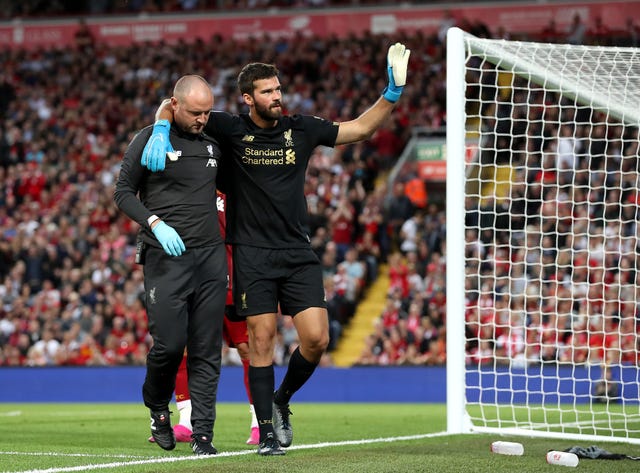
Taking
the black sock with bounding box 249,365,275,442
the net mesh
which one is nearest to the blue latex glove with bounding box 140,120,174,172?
the black sock with bounding box 249,365,275,442

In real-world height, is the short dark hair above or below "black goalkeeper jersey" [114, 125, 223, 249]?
above

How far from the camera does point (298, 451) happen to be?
286 inches

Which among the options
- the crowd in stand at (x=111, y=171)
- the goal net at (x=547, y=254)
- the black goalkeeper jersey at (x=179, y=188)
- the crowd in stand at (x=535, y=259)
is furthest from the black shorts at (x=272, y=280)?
the crowd in stand at (x=111, y=171)

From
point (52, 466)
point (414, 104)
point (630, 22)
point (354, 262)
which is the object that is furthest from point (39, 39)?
point (52, 466)

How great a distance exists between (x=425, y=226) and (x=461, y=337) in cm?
1148

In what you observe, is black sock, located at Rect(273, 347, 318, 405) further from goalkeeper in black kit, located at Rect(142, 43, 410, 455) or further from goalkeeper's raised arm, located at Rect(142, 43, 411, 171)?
goalkeeper's raised arm, located at Rect(142, 43, 411, 171)

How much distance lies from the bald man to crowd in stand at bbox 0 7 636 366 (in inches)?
429

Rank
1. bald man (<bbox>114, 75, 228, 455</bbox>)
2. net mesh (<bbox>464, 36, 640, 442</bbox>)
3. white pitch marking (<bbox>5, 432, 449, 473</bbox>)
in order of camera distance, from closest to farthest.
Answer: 1. white pitch marking (<bbox>5, 432, 449, 473</bbox>)
2. bald man (<bbox>114, 75, 228, 455</bbox>)
3. net mesh (<bbox>464, 36, 640, 442</bbox>)

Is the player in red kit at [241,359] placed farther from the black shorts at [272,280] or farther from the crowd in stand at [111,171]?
the crowd in stand at [111,171]

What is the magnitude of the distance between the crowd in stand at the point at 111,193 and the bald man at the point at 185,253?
429 inches

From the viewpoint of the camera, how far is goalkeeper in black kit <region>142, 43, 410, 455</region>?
23.4 ft

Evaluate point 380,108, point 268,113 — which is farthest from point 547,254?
point 268,113

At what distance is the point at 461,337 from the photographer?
9008mm

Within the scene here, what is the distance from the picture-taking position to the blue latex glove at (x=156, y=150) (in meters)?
6.79
